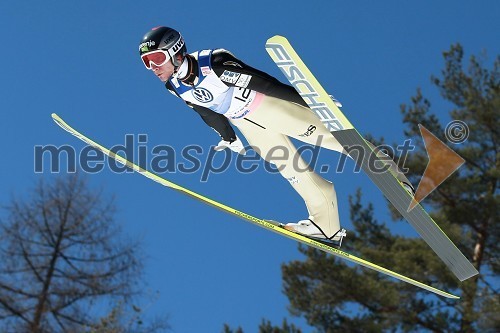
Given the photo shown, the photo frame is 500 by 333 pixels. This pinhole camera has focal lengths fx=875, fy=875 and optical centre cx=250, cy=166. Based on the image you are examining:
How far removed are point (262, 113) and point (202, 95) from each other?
0.57m

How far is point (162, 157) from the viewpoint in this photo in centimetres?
880

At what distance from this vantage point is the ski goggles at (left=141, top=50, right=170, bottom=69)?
743cm

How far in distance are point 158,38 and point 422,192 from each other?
2635 mm

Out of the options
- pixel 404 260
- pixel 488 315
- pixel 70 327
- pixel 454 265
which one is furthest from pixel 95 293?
pixel 454 265

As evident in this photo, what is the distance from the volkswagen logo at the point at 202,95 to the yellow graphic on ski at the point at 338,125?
2.45ft

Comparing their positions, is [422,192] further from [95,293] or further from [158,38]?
[95,293]

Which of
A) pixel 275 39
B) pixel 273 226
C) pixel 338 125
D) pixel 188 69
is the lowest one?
pixel 273 226

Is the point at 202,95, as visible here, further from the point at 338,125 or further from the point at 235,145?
the point at 338,125

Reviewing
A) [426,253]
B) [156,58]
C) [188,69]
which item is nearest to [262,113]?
[188,69]

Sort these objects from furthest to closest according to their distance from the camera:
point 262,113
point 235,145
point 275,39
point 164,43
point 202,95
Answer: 1. point 235,145
2. point 262,113
3. point 202,95
4. point 164,43
5. point 275,39

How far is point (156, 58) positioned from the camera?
7.46 meters

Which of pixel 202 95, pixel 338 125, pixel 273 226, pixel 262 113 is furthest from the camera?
pixel 273 226

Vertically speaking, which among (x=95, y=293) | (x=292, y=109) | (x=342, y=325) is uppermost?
(x=342, y=325)

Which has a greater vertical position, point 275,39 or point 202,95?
point 275,39
